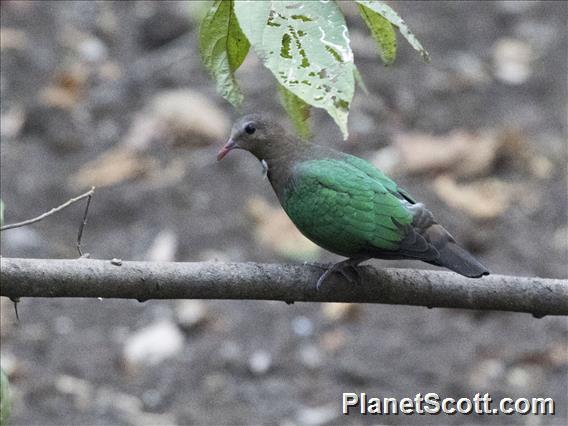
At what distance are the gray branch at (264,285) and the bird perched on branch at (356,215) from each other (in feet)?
0.25

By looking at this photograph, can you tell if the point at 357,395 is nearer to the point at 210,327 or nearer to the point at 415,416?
the point at 415,416

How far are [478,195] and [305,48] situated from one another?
13.8ft

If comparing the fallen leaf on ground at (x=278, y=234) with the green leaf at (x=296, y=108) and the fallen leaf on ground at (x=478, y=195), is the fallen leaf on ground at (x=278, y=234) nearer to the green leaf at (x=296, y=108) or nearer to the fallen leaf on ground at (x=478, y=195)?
the fallen leaf on ground at (x=478, y=195)

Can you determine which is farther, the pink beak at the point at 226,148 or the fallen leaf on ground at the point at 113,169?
the fallen leaf on ground at the point at 113,169

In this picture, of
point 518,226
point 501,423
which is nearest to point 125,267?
point 501,423

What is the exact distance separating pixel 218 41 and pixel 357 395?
2830 mm

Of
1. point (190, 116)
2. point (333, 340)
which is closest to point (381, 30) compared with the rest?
point (333, 340)

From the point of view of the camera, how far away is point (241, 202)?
5.92 metres

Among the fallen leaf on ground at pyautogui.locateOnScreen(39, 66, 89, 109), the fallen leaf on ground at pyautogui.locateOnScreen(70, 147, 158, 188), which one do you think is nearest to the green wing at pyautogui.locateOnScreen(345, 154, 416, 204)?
the fallen leaf on ground at pyautogui.locateOnScreen(70, 147, 158, 188)

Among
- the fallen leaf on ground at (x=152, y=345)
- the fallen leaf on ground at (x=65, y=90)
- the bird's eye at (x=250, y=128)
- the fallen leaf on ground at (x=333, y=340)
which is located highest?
the bird's eye at (x=250, y=128)

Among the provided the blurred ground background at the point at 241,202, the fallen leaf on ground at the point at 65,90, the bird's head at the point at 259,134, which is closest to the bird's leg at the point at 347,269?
the bird's head at the point at 259,134

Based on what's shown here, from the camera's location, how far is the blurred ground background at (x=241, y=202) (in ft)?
15.7

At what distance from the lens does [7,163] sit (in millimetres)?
6207

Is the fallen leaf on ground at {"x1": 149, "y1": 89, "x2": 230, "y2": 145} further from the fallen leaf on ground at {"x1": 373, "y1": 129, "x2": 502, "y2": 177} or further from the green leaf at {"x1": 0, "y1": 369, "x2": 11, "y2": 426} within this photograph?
the green leaf at {"x1": 0, "y1": 369, "x2": 11, "y2": 426}
